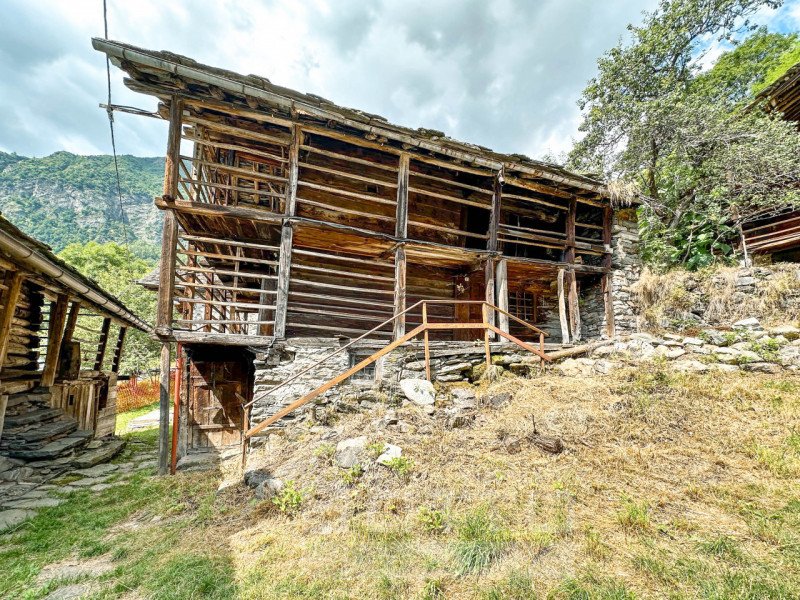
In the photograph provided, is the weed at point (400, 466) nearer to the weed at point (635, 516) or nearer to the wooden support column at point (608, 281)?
the weed at point (635, 516)

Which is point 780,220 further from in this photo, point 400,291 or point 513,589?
point 513,589

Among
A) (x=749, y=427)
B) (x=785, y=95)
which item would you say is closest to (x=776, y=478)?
(x=749, y=427)

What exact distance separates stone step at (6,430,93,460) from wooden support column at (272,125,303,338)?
212 inches

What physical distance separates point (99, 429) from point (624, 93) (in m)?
23.2

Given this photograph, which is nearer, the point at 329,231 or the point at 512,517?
the point at 512,517

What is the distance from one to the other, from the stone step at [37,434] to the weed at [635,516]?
35.1 feet

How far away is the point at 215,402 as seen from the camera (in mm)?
8844

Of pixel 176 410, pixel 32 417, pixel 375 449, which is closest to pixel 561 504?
pixel 375 449

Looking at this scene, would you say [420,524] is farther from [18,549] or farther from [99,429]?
[99,429]

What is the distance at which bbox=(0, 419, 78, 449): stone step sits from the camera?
682 cm

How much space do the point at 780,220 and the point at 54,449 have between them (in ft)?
74.6

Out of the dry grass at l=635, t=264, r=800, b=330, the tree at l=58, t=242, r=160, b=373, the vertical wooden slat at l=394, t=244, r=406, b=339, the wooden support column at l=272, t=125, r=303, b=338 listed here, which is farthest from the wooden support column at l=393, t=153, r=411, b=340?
the tree at l=58, t=242, r=160, b=373

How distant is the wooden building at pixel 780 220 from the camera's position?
11.4 meters

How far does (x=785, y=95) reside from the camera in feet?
41.7
